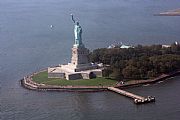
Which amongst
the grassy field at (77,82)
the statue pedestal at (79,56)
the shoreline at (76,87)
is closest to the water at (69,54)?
the shoreline at (76,87)

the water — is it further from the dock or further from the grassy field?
the grassy field

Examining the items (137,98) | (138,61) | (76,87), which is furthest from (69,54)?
(137,98)

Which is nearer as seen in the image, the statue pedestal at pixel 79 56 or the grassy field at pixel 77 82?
the grassy field at pixel 77 82

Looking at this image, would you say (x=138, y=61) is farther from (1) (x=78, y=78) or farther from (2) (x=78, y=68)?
(1) (x=78, y=78)

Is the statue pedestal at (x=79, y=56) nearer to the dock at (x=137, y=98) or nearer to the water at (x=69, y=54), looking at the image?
the water at (x=69, y=54)

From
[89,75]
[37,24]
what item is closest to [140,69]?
[89,75]

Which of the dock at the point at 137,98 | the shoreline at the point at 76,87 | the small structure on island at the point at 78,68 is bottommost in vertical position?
the dock at the point at 137,98

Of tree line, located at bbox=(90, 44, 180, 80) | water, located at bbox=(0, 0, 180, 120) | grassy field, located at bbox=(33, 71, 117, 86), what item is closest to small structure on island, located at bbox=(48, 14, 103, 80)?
grassy field, located at bbox=(33, 71, 117, 86)
